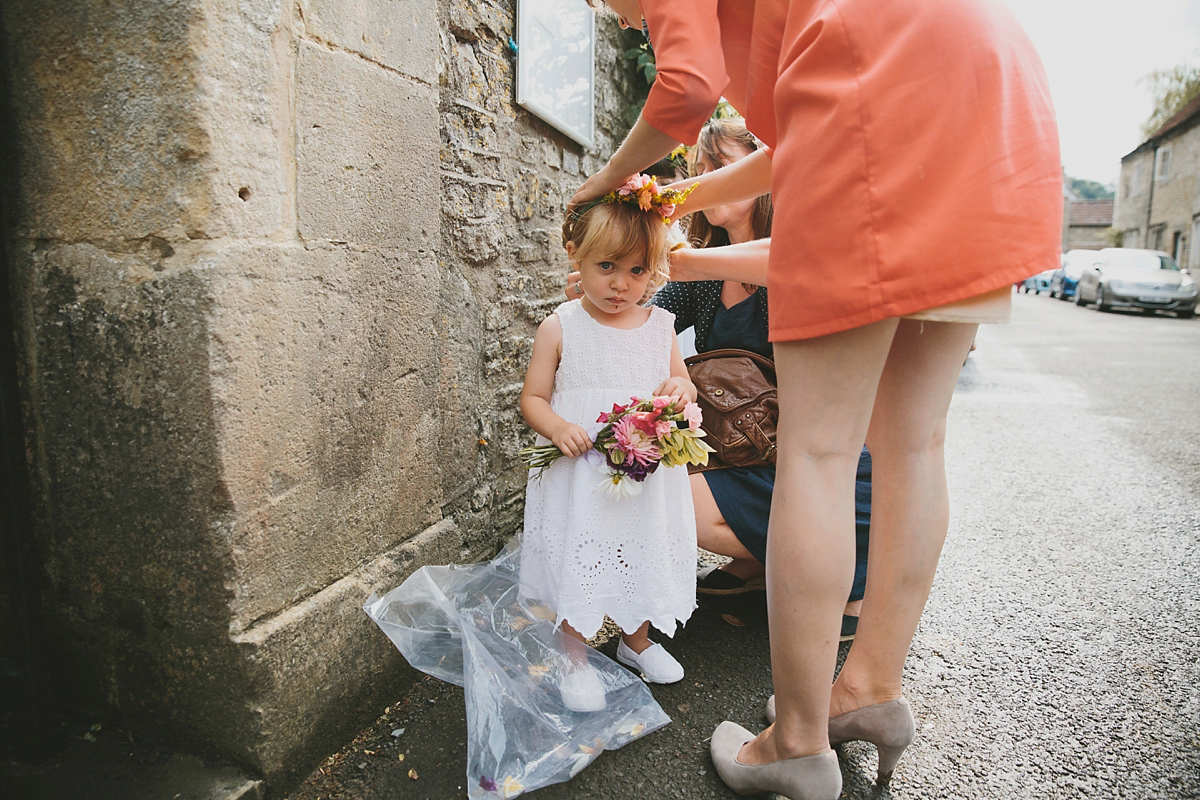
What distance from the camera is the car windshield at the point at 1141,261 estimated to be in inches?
741

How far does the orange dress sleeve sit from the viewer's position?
138 cm

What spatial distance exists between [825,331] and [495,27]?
1.75m

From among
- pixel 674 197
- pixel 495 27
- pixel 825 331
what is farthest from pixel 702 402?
pixel 495 27

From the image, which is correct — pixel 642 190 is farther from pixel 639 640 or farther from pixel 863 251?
pixel 639 640

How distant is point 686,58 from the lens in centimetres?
138

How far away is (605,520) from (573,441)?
0.74ft

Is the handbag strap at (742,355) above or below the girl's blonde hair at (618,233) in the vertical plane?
below

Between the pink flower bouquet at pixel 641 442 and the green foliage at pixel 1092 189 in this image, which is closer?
the pink flower bouquet at pixel 641 442

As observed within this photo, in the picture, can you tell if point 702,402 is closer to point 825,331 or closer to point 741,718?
point 741,718

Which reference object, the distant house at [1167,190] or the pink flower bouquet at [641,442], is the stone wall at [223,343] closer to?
the pink flower bouquet at [641,442]

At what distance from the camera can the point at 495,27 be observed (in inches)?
96.7

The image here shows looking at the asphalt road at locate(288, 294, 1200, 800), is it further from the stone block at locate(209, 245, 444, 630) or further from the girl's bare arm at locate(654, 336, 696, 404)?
the girl's bare arm at locate(654, 336, 696, 404)

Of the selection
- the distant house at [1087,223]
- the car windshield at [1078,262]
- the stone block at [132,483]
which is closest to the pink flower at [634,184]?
the stone block at [132,483]

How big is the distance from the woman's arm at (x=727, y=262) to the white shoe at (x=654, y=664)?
104cm
